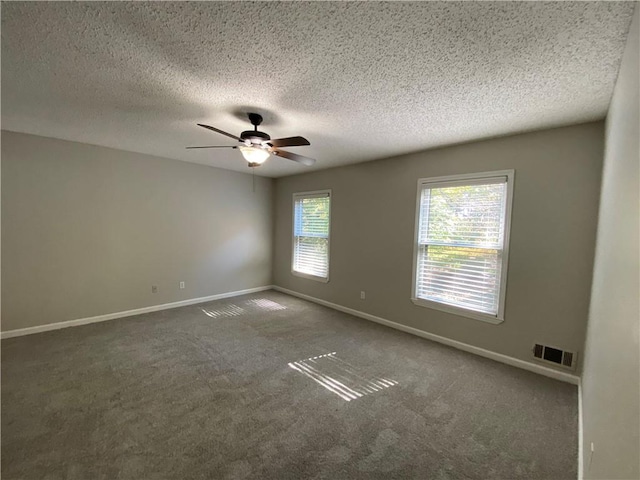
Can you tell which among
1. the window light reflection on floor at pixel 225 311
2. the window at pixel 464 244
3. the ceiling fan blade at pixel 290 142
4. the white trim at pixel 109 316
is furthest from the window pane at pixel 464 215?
the white trim at pixel 109 316

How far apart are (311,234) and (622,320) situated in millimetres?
4363

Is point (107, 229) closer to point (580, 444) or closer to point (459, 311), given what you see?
point (459, 311)

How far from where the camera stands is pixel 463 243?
327 centimetres

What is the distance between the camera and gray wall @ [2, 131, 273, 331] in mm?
3355

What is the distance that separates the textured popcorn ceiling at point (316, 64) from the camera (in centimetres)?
136

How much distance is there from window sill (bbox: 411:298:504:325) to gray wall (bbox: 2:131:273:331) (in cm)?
344

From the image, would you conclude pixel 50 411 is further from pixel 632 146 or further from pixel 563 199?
pixel 563 199

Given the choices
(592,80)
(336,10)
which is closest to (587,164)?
(592,80)

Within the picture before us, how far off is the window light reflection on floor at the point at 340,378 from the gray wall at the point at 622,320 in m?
1.41

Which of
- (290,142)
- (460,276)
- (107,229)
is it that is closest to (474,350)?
(460,276)

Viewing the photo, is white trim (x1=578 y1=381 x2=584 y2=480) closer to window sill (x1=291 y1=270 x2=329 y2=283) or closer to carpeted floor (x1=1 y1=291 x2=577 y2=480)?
carpeted floor (x1=1 y1=291 x2=577 y2=480)

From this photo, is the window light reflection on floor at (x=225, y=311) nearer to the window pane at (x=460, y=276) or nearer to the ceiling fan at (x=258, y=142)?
the ceiling fan at (x=258, y=142)

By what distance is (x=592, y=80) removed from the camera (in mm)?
1853

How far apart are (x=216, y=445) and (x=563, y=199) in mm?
3530
